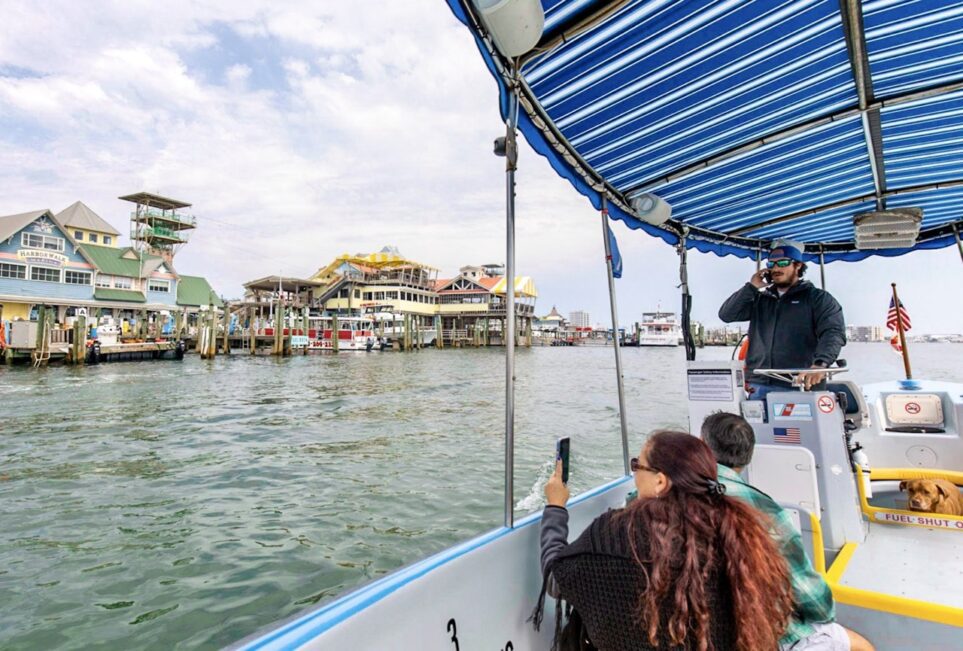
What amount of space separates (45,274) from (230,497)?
35.1 meters

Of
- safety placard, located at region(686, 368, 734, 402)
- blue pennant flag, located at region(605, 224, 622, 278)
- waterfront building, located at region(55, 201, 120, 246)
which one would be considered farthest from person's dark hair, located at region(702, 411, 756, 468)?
waterfront building, located at region(55, 201, 120, 246)

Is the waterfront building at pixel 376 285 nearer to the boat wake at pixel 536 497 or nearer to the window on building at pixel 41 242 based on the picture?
the window on building at pixel 41 242

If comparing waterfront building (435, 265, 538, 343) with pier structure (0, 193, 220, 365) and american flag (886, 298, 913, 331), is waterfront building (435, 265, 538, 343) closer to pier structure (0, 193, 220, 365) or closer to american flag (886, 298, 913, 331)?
pier structure (0, 193, 220, 365)

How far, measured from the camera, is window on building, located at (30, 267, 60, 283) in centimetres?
3053

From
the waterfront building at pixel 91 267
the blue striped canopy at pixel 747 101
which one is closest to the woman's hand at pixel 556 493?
the blue striped canopy at pixel 747 101

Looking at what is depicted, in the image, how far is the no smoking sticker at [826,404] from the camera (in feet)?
8.61

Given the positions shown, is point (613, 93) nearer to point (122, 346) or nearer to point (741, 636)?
point (741, 636)

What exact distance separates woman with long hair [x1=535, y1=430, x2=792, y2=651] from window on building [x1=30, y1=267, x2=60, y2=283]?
40.2 meters

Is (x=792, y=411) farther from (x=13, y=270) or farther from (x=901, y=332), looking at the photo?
(x=13, y=270)

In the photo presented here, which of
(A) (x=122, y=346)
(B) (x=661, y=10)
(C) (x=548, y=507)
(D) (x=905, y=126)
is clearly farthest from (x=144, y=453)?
(A) (x=122, y=346)

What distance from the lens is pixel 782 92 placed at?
9.21 ft

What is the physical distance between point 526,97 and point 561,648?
8.08 feet

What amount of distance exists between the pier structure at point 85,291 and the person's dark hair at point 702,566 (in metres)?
32.3

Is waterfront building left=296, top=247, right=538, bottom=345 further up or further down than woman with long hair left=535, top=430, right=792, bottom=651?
further up
